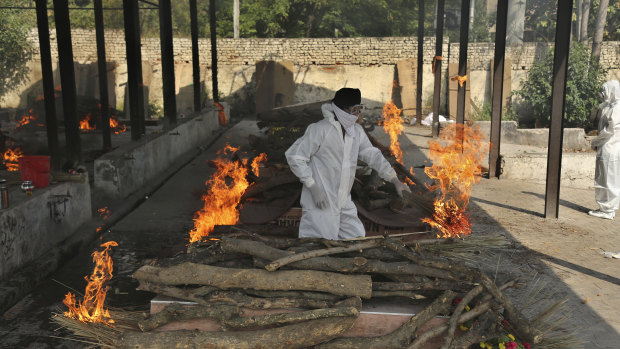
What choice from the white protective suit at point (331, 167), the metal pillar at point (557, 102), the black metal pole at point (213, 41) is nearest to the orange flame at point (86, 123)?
the black metal pole at point (213, 41)

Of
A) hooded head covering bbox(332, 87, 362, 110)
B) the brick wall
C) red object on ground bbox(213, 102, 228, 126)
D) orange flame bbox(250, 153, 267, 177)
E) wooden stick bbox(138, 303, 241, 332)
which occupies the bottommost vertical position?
red object on ground bbox(213, 102, 228, 126)

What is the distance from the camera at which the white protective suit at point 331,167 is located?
4.61 m

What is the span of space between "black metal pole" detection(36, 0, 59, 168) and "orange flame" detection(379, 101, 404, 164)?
6.06 m

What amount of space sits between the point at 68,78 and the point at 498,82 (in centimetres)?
743

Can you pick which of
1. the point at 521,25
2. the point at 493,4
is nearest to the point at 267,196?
the point at 521,25

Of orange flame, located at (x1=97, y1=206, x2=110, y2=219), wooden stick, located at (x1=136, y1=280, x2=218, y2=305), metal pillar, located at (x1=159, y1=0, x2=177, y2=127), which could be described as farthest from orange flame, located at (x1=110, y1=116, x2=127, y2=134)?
wooden stick, located at (x1=136, y1=280, x2=218, y2=305)

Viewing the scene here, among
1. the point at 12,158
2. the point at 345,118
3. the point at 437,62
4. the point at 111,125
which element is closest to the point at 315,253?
the point at 345,118

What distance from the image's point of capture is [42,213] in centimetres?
604

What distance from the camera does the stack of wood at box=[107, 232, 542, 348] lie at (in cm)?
311

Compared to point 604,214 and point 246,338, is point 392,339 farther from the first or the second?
point 604,214

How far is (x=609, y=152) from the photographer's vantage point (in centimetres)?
835

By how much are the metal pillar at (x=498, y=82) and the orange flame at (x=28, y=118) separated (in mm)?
11717

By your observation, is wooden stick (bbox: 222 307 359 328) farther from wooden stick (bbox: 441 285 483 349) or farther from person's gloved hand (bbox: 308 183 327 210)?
person's gloved hand (bbox: 308 183 327 210)

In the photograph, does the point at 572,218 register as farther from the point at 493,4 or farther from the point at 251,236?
the point at 493,4
